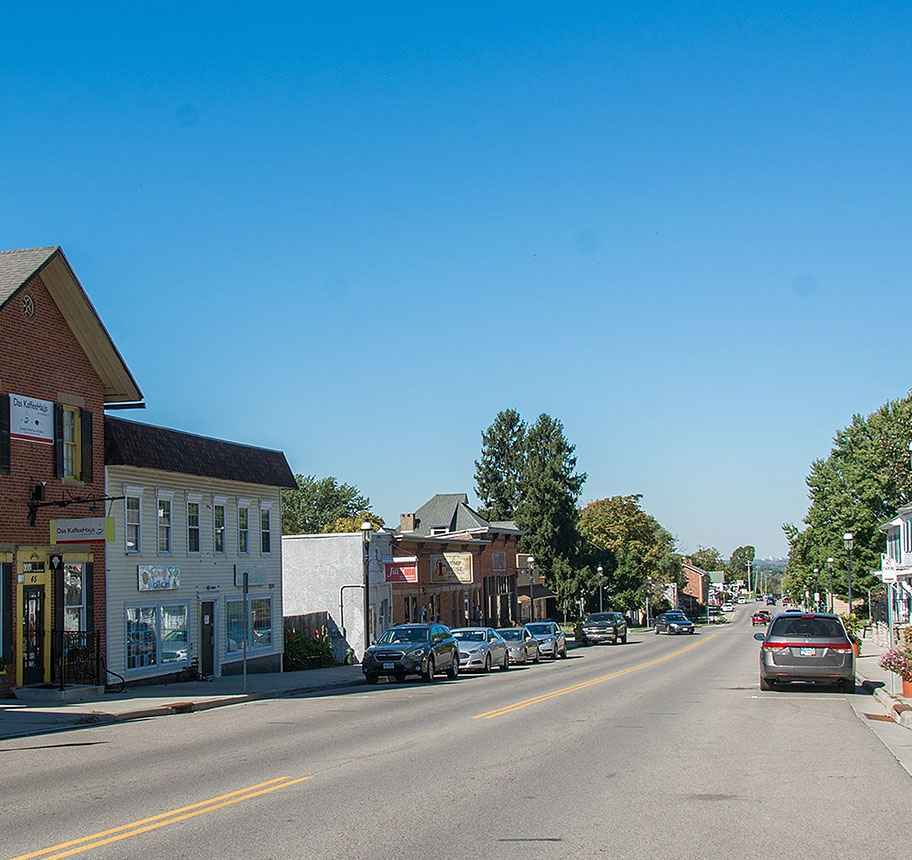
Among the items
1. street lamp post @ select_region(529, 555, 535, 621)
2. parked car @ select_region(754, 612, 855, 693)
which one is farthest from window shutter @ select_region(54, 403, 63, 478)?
street lamp post @ select_region(529, 555, 535, 621)

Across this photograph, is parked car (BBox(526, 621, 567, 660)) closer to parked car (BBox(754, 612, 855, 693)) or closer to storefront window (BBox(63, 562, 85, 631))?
parked car (BBox(754, 612, 855, 693))

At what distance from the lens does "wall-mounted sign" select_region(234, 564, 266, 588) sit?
3444 centimetres

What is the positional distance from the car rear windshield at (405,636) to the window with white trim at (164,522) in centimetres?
664

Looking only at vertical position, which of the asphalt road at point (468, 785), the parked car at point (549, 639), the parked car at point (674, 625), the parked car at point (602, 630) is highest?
the asphalt road at point (468, 785)

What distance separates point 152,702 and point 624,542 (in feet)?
268

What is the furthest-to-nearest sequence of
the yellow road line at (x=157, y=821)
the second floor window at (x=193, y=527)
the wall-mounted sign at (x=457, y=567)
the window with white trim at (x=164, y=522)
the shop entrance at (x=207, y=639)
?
the wall-mounted sign at (x=457, y=567), the shop entrance at (x=207, y=639), the second floor window at (x=193, y=527), the window with white trim at (x=164, y=522), the yellow road line at (x=157, y=821)

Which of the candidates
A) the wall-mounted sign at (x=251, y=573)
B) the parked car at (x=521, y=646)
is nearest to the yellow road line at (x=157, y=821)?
the wall-mounted sign at (x=251, y=573)

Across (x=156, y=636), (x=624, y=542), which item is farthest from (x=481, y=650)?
(x=624, y=542)

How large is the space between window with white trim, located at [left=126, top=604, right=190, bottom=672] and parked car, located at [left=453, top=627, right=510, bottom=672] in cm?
856

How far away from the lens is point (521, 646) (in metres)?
41.7

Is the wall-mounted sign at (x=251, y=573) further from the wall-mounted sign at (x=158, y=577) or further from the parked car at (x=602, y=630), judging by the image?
the parked car at (x=602, y=630)

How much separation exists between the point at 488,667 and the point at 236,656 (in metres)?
8.28

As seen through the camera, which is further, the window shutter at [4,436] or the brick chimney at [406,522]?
the brick chimney at [406,522]

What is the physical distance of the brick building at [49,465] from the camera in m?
24.4
